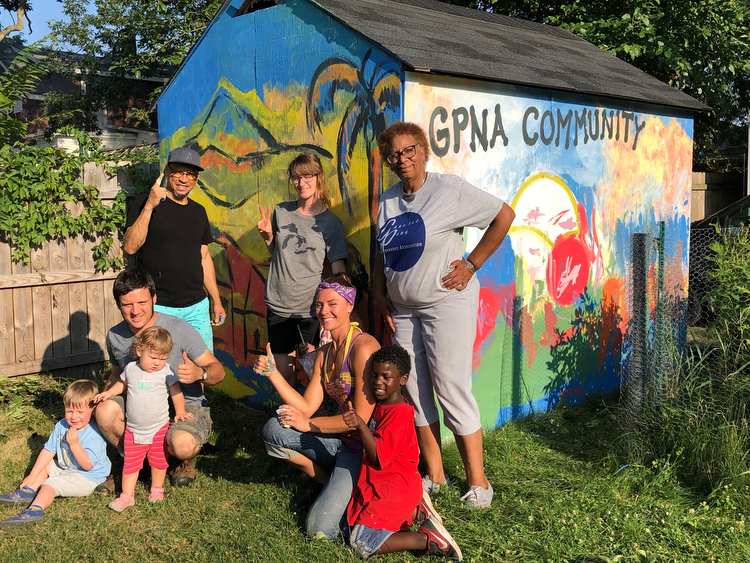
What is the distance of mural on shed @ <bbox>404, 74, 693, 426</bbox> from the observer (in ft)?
15.2

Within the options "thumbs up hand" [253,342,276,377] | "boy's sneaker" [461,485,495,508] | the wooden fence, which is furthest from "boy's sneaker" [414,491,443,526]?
the wooden fence

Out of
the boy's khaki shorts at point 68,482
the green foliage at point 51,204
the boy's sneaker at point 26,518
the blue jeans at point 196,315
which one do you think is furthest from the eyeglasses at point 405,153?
the green foliage at point 51,204

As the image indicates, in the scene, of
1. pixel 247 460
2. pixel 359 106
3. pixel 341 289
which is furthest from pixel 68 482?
pixel 359 106

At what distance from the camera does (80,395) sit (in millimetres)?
4000

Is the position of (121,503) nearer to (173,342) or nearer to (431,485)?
(173,342)

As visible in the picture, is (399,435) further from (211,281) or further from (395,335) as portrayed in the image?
(211,281)

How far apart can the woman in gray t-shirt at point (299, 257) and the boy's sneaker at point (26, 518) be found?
1.59 m

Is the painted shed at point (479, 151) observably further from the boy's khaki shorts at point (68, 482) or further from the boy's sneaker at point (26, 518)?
the boy's sneaker at point (26, 518)

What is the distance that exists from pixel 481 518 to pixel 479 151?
7.77 feet

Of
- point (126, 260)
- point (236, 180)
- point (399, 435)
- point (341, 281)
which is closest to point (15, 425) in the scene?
point (126, 260)

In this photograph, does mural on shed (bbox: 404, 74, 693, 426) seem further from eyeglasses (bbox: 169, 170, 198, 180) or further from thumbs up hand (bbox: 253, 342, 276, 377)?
thumbs up hand (bbox: 253, 342, 276, 377)

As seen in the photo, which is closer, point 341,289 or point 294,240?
point 341,289

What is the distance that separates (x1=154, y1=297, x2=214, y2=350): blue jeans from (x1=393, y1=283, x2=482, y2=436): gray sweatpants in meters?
1.37

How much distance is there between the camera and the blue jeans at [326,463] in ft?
11.4
